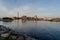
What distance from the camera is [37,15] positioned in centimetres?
583

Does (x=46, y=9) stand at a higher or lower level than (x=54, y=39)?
higher

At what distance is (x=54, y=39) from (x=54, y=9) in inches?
70.0

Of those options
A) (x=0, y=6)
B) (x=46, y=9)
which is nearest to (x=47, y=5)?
(x=46, y=9)

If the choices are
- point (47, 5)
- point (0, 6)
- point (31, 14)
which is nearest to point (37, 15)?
point (31, 14)

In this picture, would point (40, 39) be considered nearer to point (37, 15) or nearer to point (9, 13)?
point (37, 15)

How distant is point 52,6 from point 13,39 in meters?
3.17

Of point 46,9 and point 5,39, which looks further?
point 46,9

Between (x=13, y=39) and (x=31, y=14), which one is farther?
(x=31, y=14)

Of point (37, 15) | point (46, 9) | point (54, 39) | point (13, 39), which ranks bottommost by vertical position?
point (54, 39)

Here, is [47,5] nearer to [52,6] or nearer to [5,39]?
[52,6]

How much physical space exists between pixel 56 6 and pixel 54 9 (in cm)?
21

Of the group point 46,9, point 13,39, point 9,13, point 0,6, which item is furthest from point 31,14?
Answer: point 13,39

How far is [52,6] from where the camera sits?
5867 millimetres

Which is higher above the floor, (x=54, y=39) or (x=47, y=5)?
(x=47, y=5)
